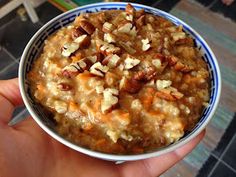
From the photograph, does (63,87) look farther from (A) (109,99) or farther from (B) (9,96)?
(B) (9,96)

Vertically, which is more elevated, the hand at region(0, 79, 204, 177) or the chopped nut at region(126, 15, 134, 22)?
the chopped nut at region(126, 15, 134, 22)

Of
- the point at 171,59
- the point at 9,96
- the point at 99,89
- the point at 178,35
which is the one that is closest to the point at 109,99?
the point at 99,89

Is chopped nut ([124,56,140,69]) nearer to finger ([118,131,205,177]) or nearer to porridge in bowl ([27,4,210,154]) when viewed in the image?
porridge in bowl ([27,4,210,154])

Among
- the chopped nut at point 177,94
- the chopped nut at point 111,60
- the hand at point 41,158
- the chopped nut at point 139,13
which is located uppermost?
the chopped nut at point 111,60

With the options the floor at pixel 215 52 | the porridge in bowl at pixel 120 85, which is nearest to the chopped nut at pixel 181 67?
the porridge in bowl at pixel 120 85

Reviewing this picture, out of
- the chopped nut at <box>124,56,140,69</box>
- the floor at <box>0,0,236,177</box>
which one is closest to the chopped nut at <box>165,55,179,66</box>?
the chopped nut at <box>124,56,140,69</box>

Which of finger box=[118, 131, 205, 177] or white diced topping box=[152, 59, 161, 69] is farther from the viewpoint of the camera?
finger box=[118, 131, 205, 177]

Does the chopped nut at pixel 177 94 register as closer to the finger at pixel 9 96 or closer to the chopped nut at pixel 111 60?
the chopped nut at pixel 111 60
